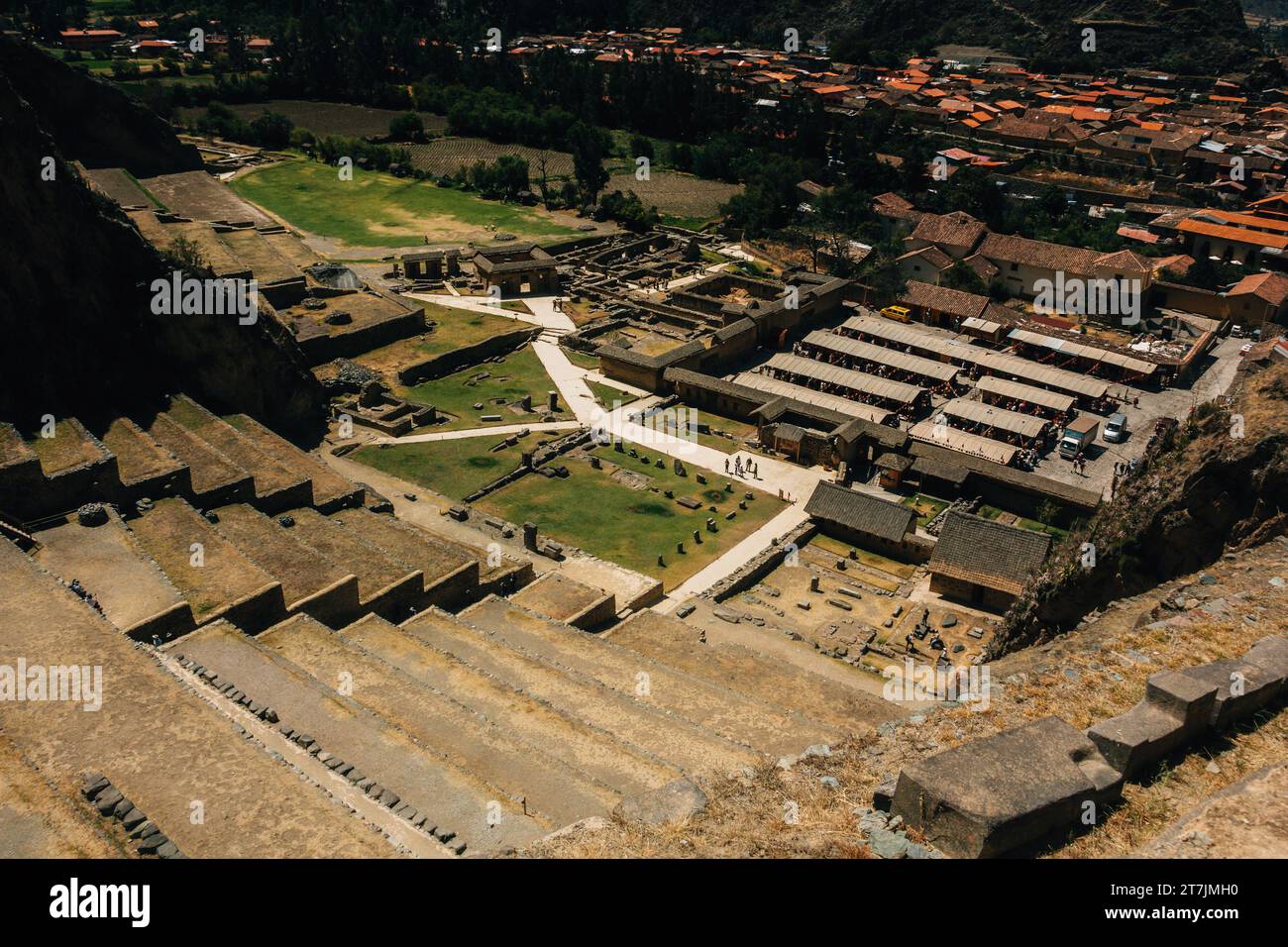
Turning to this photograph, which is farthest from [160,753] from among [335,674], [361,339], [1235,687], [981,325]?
[981,325]

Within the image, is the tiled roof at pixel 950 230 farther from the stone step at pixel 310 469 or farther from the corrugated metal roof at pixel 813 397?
the stone step at pixel 310 469

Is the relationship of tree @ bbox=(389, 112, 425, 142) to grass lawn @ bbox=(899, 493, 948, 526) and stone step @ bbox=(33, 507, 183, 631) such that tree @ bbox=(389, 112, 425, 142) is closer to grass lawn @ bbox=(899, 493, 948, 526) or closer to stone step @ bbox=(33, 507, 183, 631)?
grass lawn @ bbox=(899, 493, 948, 526)

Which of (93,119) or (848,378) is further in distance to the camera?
(93,119)

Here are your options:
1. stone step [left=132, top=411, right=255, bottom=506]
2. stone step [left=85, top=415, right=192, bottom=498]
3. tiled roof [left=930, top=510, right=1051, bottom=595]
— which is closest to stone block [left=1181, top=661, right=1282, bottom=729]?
tiled roof [left=930, top=510, right=1051, bottom=595]

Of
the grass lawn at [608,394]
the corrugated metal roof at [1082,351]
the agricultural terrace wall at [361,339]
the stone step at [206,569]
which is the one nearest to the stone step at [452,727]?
the stone step at [206,569]

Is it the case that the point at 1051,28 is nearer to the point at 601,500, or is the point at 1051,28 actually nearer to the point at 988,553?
the point at 601,500

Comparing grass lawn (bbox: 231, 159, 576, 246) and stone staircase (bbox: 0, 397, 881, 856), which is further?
grass lawn (bbox: 231, 159, 576, 246)
